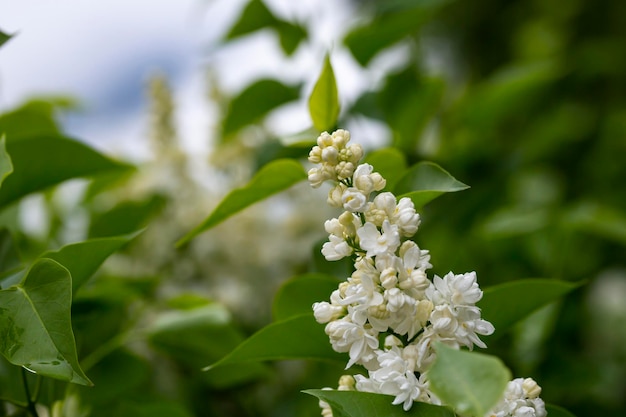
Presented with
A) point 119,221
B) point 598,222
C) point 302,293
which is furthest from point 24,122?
point 598,222

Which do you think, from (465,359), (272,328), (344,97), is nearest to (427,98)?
(344,97)

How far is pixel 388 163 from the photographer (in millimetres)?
580

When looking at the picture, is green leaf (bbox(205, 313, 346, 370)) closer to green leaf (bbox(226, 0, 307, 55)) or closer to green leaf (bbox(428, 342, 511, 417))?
green leaf (bbox(428, 342, 511, 417))

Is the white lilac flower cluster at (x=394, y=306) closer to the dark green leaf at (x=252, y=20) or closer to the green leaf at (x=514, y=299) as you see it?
the green leaf at (x=514, y=299)

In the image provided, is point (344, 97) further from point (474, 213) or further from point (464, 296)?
point (464, 296)

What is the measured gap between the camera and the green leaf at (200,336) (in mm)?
729

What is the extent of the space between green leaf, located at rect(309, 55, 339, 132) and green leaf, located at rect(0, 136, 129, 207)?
23 centimetres

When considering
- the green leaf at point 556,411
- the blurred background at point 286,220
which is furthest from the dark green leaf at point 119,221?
the green leaf at point 556,411

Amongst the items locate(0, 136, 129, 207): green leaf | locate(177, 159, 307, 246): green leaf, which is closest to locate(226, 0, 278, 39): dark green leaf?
locate(0, 136, 129, 207): green leaf

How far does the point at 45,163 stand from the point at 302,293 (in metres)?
0.27

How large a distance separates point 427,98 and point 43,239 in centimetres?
63

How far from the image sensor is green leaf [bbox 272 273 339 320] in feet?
1.92

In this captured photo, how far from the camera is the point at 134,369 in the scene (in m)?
0.76

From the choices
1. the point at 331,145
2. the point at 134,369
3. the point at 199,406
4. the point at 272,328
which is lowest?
the point at 199,406
